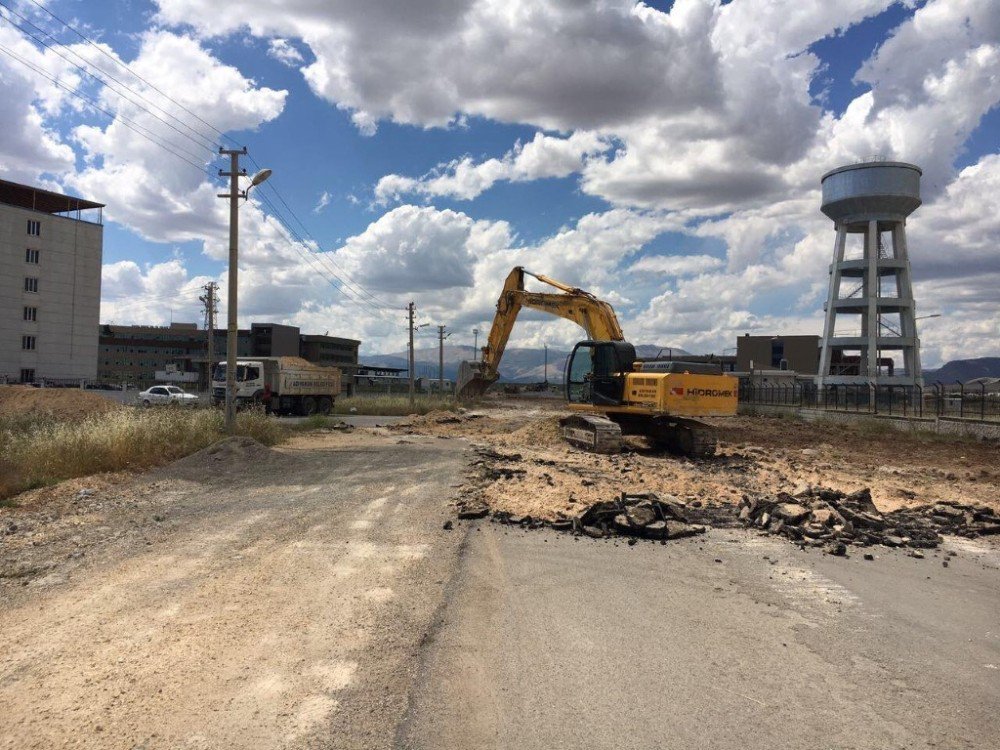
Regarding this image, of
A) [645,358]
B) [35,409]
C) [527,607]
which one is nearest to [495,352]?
[645,358]

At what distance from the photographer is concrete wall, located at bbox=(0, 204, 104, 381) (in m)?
59.2

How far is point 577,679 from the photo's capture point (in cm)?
451

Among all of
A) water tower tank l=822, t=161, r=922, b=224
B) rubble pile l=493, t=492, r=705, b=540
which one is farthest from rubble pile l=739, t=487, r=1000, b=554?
water tower tank l=822, t=161, r=922, b=224

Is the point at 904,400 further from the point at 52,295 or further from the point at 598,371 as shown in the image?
the point at 52,295

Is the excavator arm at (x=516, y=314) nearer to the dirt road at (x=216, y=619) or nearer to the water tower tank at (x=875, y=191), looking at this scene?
the dirt road at (x=216, y=619)

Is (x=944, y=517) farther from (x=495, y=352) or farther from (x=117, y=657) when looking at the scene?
(x=495, y=352)

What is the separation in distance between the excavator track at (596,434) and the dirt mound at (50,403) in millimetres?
14652

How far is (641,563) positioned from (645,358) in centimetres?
1428

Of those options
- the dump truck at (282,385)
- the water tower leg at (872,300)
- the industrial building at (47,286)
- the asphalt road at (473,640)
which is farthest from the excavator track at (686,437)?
the industrial building at (47,286)

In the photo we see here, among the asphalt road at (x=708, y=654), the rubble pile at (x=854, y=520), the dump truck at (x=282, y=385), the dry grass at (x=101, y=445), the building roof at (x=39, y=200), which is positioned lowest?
the asphalt road at (x=708, y=654)

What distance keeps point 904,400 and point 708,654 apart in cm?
3104

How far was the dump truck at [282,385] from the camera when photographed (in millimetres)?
30453

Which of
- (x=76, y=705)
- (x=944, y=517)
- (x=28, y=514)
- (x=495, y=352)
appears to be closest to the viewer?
(x=76, y=705)

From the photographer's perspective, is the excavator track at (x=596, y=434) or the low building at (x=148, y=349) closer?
the excavator track at (x=596, y=434)
